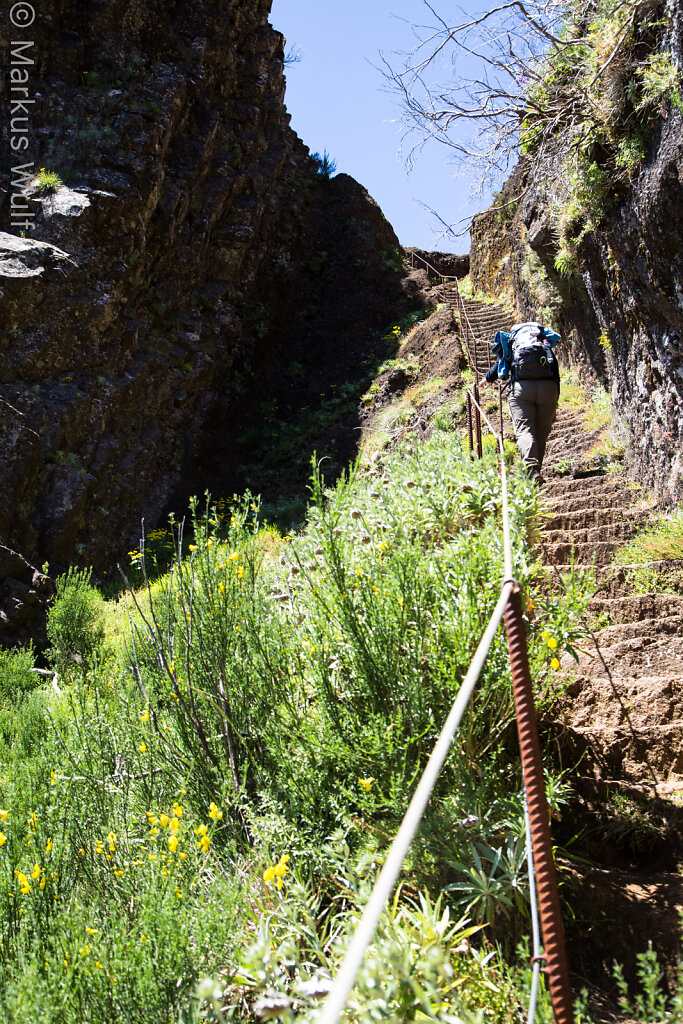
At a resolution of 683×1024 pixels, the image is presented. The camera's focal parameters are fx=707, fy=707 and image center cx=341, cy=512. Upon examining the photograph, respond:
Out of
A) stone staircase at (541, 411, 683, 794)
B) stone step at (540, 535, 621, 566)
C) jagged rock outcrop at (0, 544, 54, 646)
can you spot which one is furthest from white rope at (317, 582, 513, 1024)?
jagged rock outcrop at (0, 544, 54, 646)

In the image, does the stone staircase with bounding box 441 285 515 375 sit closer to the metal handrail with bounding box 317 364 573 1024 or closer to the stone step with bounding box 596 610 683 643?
the stone step with bounding box 596 610 683 643

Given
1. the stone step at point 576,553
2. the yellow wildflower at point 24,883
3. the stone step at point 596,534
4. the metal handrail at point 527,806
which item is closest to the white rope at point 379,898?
the metal handrail at point 527,806

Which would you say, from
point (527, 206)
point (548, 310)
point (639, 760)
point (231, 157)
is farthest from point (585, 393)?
point (231, 157)

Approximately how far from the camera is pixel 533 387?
23.0 feet

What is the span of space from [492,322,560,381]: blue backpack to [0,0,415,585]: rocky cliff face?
8438 mm

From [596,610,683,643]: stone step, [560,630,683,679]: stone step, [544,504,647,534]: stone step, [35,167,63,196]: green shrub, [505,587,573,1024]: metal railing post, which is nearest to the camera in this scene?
[505,587,573,1024]: metal railing post

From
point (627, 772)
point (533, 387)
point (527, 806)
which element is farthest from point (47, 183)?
point (527, 806)

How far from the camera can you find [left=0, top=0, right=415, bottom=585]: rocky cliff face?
12656 mm

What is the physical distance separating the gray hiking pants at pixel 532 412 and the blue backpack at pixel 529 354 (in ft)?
0.29

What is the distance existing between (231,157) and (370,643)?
57.7ft

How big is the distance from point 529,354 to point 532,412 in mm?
571

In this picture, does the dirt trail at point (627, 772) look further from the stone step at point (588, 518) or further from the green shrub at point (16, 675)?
the green shrub at point (16, 675)

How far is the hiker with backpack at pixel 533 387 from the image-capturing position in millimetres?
6977

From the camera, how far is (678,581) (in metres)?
5.46
